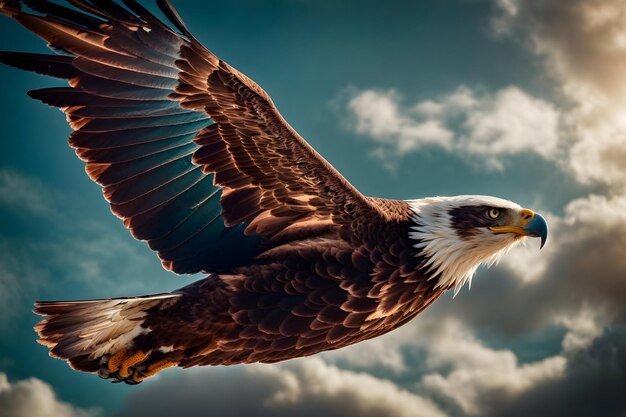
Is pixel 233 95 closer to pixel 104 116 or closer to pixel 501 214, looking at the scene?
pixel 104 116

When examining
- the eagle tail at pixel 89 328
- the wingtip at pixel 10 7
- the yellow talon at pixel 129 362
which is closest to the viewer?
the wingtip at pixel 10 7

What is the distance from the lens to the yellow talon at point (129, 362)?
21.5 feet

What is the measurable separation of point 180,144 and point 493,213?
2840mm

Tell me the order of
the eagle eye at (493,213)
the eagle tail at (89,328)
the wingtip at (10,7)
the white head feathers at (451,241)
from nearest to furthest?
the wingtip at (10,7) → the eagle tail at (89,328) → the white head feathers at (451,241) → the eagle eye at (493,213)

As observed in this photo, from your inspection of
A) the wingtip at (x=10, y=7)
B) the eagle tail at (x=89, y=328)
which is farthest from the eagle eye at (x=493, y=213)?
the wingtip at (x=10, y=7)

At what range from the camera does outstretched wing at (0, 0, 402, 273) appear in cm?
627

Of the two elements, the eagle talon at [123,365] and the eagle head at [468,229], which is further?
the eagle head at [468,229]

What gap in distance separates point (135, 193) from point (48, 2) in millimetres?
1641

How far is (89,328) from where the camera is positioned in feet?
21.4

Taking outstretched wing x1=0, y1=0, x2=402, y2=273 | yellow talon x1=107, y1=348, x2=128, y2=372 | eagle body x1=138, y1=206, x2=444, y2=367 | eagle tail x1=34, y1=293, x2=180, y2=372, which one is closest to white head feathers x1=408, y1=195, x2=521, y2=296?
eagle body x1=138, y1=206, x2=444, y2=367

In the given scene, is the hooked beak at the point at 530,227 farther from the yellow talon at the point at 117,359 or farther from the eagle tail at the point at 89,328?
the yellow talon at the point at 117,359

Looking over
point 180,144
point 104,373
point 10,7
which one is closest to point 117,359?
point 104,373

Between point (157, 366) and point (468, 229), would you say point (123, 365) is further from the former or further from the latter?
point (468, 229)

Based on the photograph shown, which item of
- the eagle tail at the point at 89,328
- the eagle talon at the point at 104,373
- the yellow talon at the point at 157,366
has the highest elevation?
the eagle tail at the point at 89,328
